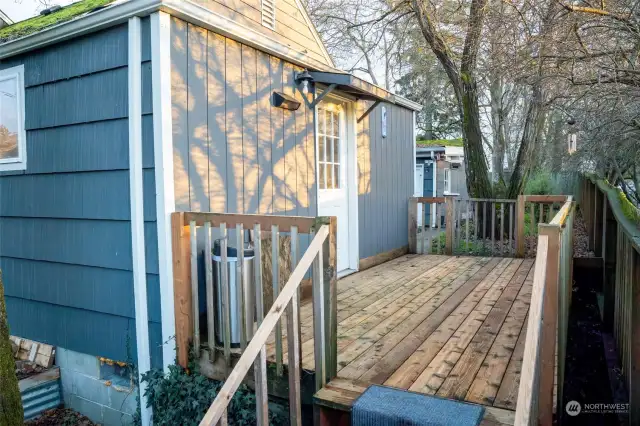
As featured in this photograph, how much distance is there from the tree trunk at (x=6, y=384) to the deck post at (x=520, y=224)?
228 inches

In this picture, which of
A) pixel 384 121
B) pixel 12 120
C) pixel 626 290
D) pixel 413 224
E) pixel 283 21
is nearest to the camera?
pixel 626 290

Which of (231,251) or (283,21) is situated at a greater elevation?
(283,21)

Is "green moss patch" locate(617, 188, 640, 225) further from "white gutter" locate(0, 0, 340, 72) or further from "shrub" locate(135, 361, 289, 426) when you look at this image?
"white gutter" locate(0, 0, 340, 72)

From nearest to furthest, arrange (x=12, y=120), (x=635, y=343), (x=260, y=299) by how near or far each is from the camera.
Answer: (x=635, y=343) < (x=260, y=299) < (x=12, y=120)

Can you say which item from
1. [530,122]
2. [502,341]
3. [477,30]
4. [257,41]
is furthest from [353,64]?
[502,341]

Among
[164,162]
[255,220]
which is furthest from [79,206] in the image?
[255,220]

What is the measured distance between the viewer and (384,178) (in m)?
6.48

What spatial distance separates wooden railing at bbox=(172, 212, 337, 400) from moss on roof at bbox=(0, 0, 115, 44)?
1.82m

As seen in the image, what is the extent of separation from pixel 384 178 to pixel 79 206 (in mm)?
4043

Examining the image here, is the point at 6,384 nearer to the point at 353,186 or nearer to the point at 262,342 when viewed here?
the point at 262,342

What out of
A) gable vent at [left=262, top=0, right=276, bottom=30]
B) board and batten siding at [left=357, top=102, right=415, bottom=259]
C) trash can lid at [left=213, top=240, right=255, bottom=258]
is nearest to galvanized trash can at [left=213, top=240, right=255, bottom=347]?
trash can lid at [left=213, top=240, right=255, bottom=258]

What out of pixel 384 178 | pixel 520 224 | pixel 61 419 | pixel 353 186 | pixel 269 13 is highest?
pixel 269 13

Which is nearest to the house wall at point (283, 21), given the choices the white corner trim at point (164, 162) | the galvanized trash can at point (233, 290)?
the white corner trim at point (164, 162)

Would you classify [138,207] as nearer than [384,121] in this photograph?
Yes
